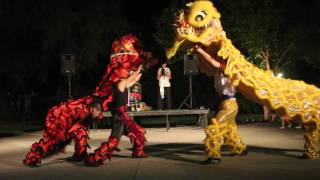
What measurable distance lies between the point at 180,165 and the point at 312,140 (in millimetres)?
2688

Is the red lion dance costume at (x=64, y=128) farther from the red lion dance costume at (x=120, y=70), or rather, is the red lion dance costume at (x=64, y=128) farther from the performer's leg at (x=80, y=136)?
the red lion dance costume at (x=120, y=70)

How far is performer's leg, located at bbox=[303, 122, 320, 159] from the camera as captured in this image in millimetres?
12078

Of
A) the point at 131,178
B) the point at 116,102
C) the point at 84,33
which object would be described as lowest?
the point at 131,178

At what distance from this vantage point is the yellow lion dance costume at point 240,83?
11.7m

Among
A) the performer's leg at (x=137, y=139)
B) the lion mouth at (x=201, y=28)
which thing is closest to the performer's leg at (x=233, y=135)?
the lion mouth at (x=201, y=28)

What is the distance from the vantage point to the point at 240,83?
39.5 feet

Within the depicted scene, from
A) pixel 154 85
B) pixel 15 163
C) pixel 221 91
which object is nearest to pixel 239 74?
pixel 221 91

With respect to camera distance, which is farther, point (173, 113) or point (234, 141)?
point (173, 113)

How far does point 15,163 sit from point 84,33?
19.2 metres

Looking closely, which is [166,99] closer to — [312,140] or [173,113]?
[173,113]

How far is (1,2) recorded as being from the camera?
1183 inches

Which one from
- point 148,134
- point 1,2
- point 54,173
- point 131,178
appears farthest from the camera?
point 1,2

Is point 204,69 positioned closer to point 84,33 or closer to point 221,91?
point 221,91

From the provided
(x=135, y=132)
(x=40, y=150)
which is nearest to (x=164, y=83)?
(x=135, y=132)
